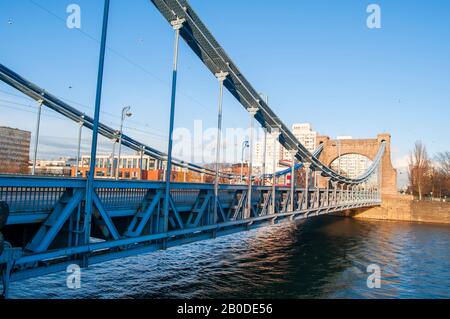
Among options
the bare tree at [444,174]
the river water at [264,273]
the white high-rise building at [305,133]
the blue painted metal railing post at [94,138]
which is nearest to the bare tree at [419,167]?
the bare tree at [444,174]

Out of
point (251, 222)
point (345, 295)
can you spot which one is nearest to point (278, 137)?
point (251, 222)

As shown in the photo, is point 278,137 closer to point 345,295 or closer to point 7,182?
point 345,295

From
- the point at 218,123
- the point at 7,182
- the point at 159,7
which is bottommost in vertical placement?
the point at 7,182

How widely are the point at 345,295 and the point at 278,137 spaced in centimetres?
1092

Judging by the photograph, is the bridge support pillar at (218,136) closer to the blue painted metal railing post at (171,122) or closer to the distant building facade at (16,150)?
the blue painted metal railing post at (171,122)

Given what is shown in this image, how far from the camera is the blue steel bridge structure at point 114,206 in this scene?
25.6 feet

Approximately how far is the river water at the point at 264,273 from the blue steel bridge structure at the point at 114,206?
3.12 meters

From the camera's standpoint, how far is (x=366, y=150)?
68.0 m

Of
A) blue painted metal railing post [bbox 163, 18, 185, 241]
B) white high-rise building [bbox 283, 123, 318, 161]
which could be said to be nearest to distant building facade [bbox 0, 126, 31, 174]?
blue painted metal railing post [bbox 163, 18, 185, 241]

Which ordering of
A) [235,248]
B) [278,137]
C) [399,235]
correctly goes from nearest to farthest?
1. [278,137]
2. [235,248]
3. [399,235]

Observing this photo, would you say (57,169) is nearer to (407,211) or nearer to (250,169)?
(250,169)

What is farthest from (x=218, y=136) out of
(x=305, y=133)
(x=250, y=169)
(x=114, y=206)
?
(x=305, y=133)
